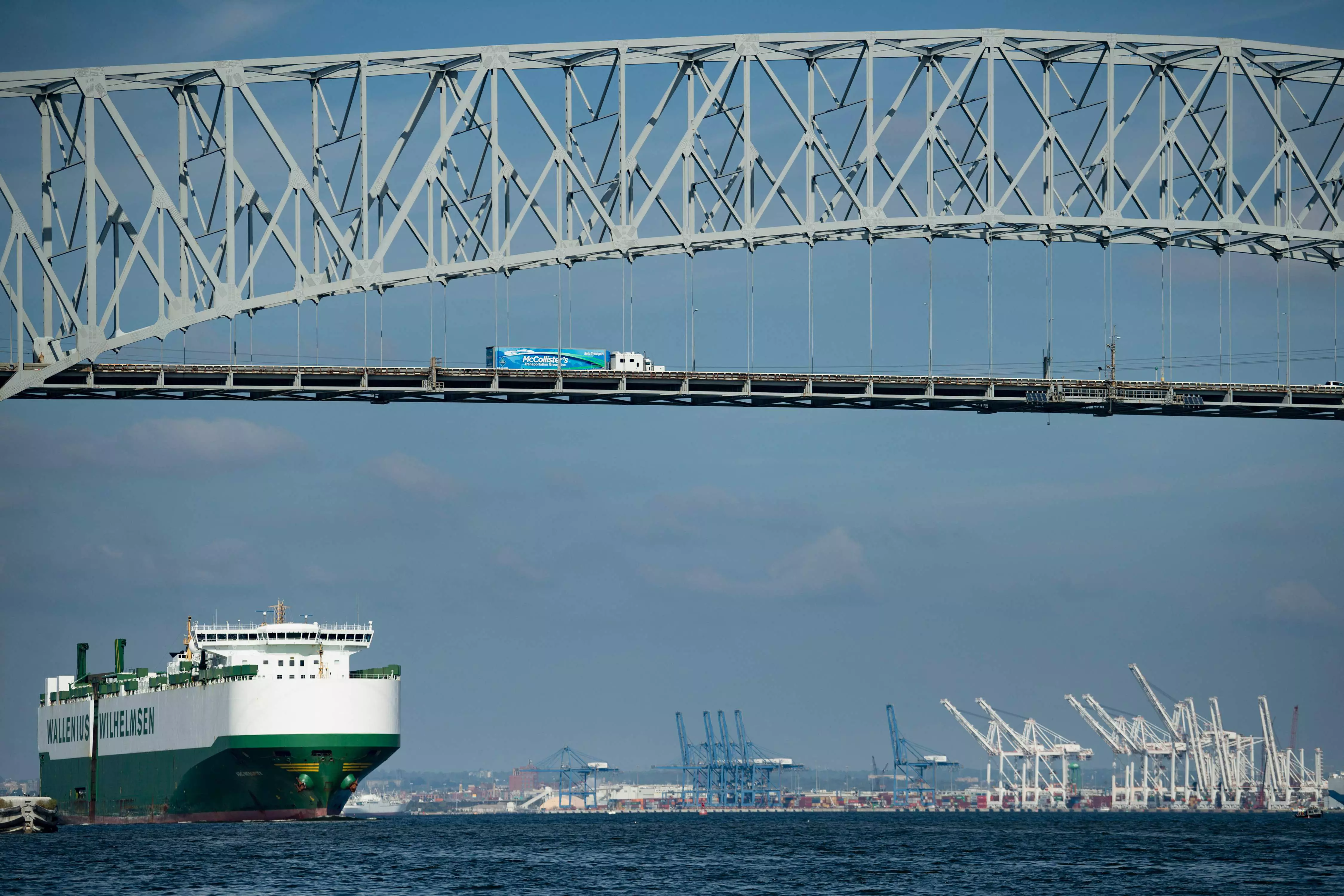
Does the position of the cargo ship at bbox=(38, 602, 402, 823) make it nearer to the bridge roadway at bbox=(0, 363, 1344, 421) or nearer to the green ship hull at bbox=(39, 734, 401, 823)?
the green ship hull at bbox=(39, 734, 401, 823)

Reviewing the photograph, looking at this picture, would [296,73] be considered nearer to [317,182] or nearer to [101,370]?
[317,182]

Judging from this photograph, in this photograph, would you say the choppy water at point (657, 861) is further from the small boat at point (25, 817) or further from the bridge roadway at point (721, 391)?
the bridge roadway at point (721, 391)

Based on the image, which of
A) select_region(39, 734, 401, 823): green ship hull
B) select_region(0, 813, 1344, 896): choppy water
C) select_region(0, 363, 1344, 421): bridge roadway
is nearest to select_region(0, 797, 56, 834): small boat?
select_region(0, 813, 1344, 896): choppy water

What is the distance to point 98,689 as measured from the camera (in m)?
99.4

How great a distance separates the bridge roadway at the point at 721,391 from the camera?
6638 cm

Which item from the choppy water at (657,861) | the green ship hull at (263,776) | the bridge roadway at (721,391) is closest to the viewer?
the choppy water at (657,861)

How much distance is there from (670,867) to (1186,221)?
30.3 metres

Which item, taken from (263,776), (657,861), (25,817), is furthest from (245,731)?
(657,861)

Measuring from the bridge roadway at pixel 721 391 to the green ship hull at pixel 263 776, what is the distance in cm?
1993

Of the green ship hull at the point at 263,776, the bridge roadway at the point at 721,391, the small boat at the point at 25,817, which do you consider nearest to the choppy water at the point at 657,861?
the green ship hull at the point at 263,776

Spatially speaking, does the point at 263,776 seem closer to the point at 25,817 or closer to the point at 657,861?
the point at 25,817

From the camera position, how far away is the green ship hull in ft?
266

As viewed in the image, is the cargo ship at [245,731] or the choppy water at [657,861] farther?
the cargo ship at [245,731]

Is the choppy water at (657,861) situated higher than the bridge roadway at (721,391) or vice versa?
the bridge roadway at (721,391)
